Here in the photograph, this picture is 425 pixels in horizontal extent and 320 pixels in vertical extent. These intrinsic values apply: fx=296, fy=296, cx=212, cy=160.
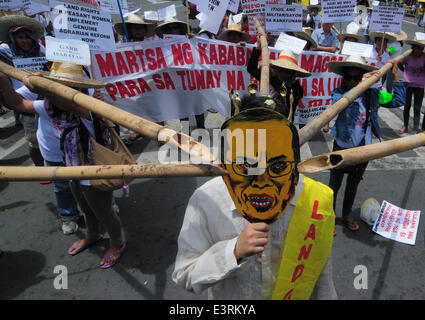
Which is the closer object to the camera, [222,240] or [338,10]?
[222,240]

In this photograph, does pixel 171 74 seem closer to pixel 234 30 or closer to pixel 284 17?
pixel 234 30

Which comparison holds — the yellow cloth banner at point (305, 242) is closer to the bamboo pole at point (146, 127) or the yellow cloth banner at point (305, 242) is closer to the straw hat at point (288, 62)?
the bamboo pole at point (146, 127)

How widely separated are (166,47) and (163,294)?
3.56 meters

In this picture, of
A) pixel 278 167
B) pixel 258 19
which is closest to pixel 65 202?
pixel 278 167

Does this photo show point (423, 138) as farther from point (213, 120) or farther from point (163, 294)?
point (213, 120)

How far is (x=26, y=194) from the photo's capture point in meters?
→ 4.36

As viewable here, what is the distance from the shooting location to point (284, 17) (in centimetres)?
454

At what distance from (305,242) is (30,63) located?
3512 millimetres

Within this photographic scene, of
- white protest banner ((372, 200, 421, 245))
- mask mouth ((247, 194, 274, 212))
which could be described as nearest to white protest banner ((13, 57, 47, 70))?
mask mouth ((247, 194, 274, 212))

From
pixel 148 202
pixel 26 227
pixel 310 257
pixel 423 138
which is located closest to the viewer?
pixel 423 138

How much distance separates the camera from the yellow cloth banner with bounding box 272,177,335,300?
4.38ft

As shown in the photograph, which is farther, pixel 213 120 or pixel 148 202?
pixel 213 120

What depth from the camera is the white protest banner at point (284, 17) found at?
4.48 metres
